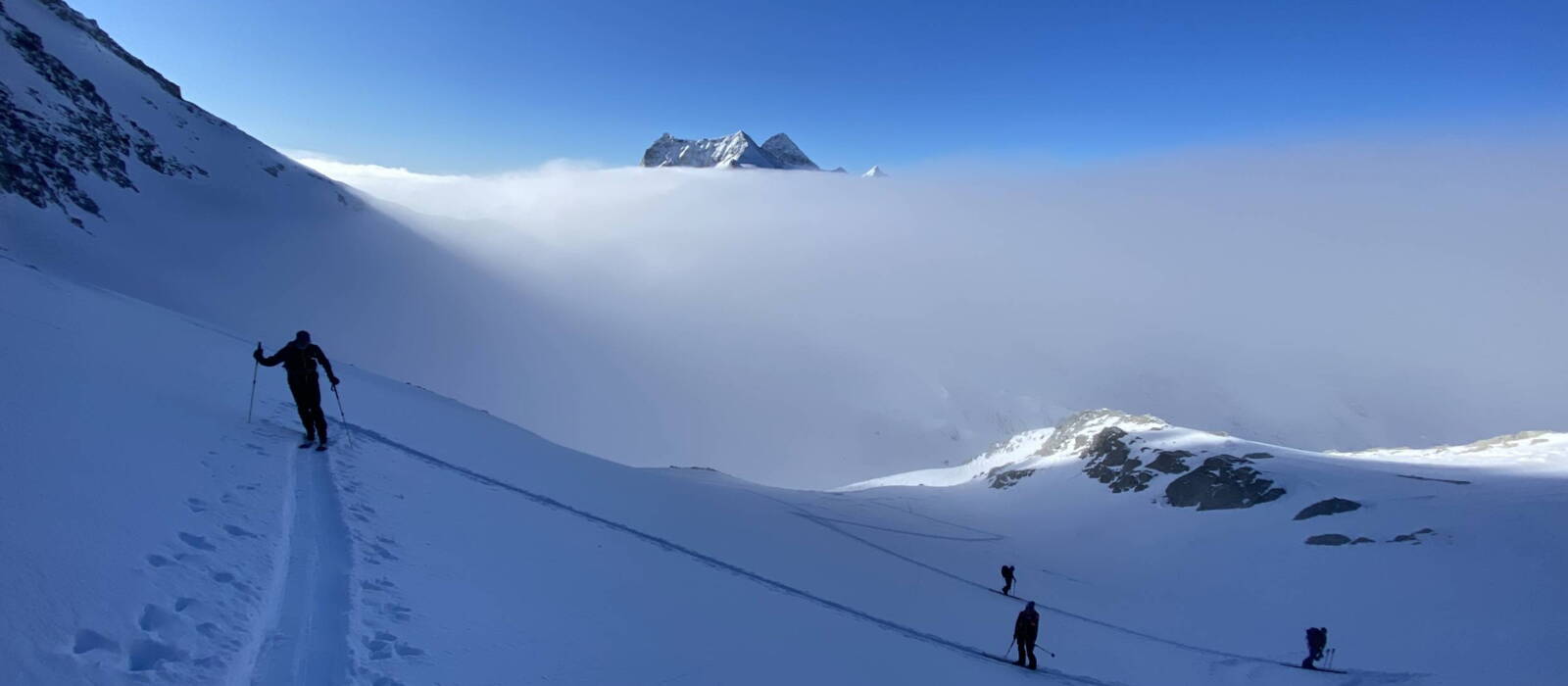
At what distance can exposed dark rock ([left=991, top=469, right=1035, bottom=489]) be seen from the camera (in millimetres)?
58366

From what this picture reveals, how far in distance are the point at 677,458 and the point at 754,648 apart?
80.8 metres

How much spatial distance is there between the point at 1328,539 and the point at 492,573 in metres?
38.2

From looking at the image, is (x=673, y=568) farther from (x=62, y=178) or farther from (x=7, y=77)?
(x=7, y=77)

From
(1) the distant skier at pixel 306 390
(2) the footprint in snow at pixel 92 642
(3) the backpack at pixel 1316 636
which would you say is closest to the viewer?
(2) the footprint in snow at pixel 92 642

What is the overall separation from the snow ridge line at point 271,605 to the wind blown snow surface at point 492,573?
3 cm

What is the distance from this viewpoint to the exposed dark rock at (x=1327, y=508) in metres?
33.5

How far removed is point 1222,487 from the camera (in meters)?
41.1

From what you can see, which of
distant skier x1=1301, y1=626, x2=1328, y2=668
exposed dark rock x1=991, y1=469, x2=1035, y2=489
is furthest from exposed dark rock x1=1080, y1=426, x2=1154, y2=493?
distant skier x1=1301, y1=626, x2=1328, y2=668

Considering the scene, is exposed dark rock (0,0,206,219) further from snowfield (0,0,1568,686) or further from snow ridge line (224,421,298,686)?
snow ridge line (224,421,298,686)

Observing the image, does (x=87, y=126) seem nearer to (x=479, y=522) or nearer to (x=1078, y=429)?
(x=479, y=522)

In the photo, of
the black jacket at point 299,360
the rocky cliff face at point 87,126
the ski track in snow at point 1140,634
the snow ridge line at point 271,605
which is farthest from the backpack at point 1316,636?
the rocky cliff face at point 87,126

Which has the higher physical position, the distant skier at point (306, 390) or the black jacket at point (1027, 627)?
the distant skier at point (306, 390)

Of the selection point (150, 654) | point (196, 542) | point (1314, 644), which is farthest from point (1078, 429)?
point (150, 654)

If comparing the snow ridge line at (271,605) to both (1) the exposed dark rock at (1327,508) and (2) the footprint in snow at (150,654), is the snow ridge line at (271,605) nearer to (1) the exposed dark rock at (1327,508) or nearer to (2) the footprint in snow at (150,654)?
(2) the footprint in snow at (150,654)
